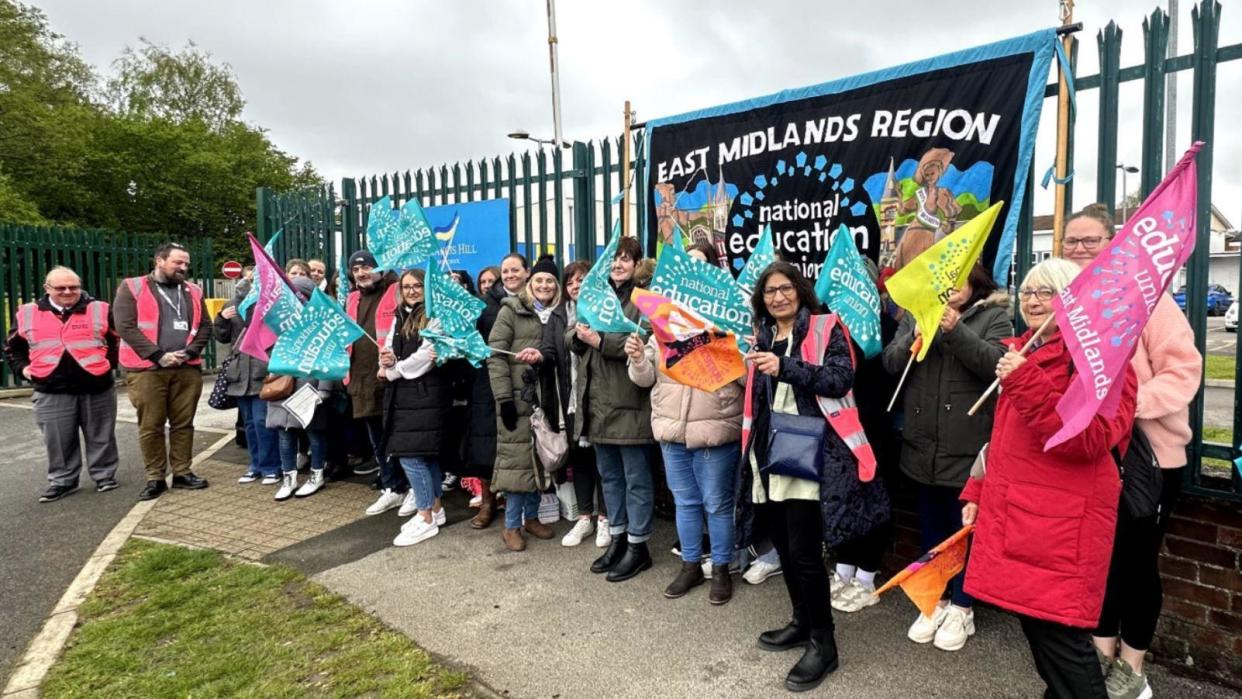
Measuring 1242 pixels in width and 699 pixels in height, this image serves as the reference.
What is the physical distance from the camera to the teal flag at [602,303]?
391 cm

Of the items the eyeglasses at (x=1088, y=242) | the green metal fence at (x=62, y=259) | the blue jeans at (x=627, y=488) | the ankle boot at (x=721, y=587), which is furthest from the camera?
the green metal fence at (x=62, y=259)

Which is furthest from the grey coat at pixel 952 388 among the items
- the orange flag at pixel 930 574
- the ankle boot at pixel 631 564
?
the ankle boot at pixel 631 564

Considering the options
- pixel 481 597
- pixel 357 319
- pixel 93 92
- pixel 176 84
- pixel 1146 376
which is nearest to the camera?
pixel 1146 376

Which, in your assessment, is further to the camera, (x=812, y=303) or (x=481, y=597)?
(x=481, y=597)

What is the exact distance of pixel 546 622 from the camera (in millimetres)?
3701

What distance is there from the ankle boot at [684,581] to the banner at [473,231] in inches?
125

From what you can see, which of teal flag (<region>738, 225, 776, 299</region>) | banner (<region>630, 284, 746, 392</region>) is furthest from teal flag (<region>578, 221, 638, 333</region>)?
teal flag (<region>738, 225, 776, 299</region>)

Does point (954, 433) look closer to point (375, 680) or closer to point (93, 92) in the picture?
point (375, 680)

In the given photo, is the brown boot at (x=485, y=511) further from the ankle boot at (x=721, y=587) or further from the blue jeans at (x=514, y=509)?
the ankle boot at (x=721, y=587)

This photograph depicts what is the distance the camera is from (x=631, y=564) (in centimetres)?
430

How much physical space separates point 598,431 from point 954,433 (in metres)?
1.94

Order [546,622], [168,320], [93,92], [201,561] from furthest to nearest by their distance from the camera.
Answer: [93,92]
[168,320]
[201,561]
[546,622]

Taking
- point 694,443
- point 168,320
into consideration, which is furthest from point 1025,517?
point 168,320

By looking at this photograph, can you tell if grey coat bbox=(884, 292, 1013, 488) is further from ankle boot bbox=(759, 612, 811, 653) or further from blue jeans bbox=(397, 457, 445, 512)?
blue jeans bbox=(397, 457, 445, 512)
